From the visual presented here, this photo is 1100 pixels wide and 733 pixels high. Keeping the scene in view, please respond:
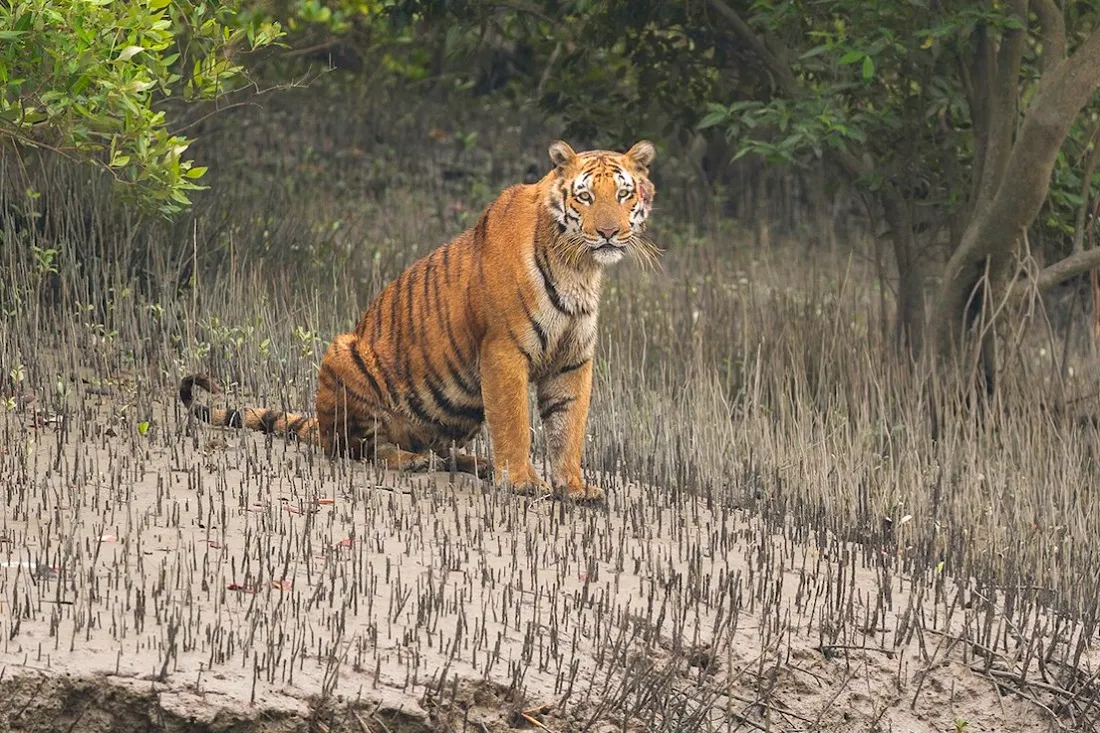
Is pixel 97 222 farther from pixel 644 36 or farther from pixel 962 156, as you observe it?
pixel 962 156

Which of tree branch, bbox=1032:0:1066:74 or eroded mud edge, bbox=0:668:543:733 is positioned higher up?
tree branch, bbox=1032:0:1066:74

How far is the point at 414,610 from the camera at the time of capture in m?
5.91

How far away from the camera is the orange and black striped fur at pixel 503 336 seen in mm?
7035

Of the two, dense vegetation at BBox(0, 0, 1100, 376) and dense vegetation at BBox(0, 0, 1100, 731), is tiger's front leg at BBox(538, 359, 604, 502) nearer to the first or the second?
dense vegetation at BBox(0, 0, 1100, 731)

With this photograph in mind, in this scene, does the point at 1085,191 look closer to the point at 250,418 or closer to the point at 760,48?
the point at 760,48

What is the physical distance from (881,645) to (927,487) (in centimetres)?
202

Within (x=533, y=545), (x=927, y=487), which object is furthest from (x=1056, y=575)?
(x=533, y=545)

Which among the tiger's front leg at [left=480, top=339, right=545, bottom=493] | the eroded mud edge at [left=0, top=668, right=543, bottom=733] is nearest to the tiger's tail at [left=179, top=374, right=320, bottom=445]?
the tiger's front leg at [left=480, top=339, right=545, bottom=493]

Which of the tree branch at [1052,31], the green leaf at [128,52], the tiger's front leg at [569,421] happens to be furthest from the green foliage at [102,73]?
the tree branch at [1052,31]

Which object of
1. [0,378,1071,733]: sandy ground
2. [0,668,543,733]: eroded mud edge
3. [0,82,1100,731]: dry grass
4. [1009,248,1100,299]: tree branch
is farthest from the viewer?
[1009,248,1100,299]: tree branch

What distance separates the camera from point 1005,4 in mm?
9789

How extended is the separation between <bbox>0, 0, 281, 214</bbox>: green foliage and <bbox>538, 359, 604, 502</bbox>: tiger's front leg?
213 cm

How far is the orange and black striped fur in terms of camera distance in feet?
23.1

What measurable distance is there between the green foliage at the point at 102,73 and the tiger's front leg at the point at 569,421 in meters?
2.13
